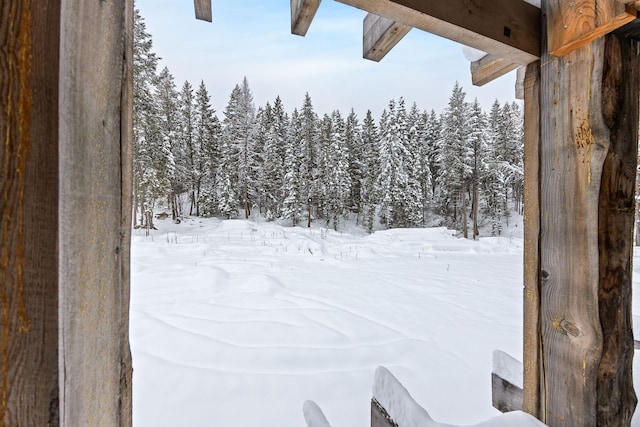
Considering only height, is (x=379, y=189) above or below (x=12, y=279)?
above

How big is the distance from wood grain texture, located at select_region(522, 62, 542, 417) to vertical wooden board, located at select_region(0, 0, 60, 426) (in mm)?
1534

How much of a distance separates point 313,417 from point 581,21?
5.32 ft

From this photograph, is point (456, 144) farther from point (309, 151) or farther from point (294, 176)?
point (294, 176)

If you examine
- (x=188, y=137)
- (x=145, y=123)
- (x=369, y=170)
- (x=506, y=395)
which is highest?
(x=188, y=137)

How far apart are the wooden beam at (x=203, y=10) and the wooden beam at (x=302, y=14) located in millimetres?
360

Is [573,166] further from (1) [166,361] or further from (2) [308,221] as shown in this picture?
(2) [308,221]

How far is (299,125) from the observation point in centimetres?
2400

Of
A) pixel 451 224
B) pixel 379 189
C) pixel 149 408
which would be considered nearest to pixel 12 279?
pixel 149 408

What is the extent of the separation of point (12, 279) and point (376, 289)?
12.4 feet

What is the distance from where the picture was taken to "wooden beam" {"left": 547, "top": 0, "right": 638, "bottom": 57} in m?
0.91

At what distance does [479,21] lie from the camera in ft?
3.37

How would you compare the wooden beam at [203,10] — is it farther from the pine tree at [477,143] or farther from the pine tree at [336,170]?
the pine tree at [336,170]

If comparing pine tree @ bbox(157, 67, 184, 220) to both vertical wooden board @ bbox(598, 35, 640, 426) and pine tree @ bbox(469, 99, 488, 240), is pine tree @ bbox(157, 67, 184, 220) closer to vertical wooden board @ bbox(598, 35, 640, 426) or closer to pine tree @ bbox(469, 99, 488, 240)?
vertical wooden board @ bbox(598, 35, 640, 426)

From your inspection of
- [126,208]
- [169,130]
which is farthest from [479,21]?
[169,130]
